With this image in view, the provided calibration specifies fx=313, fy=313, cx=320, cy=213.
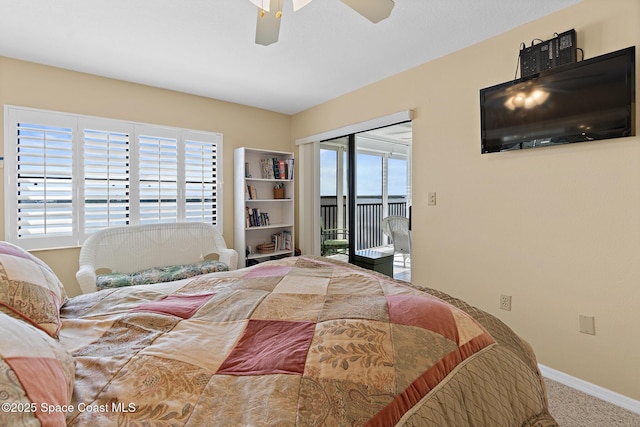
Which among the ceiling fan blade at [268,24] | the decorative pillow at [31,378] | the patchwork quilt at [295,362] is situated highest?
Result: the ceiling fan blade at [268,24]

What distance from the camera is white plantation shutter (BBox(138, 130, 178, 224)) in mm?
3479

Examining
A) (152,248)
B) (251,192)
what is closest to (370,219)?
(251,192)

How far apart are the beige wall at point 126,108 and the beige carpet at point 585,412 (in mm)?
3583

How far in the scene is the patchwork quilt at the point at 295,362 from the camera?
781mm

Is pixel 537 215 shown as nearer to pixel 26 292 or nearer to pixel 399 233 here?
pixel 399 233

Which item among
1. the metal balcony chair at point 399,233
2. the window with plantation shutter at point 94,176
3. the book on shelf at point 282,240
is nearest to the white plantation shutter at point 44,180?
the window with plantation shutter at point 94,176

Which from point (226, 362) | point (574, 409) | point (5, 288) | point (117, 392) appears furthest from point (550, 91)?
point (5, 288)

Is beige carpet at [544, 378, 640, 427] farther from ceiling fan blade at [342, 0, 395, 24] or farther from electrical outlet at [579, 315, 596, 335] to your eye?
ceiling fan blade at [342, 0, 395, 24]

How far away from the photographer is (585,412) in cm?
188

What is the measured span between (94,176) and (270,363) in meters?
3.24

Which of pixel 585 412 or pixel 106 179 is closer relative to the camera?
pixel 585 412

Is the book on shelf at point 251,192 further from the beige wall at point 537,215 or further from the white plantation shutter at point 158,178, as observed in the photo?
the beige wall at point 537,215

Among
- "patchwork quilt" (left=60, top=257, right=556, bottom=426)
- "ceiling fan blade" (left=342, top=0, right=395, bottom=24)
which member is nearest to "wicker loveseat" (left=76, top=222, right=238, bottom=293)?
"patchwork quilt" (left=60, top=257, right=556, bottom=426)

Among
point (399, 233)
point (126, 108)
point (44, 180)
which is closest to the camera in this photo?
point (44, 180)
